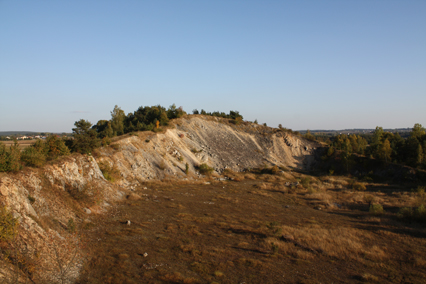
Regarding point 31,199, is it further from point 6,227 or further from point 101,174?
point 101,174

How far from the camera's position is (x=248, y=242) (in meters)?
14.0

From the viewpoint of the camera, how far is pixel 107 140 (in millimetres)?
29281

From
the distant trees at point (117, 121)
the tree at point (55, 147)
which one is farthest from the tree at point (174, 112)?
the tree at point (55, 147)

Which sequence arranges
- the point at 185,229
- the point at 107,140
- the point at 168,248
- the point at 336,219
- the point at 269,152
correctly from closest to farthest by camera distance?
the point at 168,248
the point at 185,229
the point at 336,219
the point at 107,140
the point at 269,152

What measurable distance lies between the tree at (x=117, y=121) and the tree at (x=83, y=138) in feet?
54.8

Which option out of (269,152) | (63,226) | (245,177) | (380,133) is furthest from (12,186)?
(380,133)

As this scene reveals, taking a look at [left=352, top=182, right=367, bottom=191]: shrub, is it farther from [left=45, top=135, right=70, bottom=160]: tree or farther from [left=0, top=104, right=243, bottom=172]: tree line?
[left=45, top=135, right=70, bottom=160]: tree

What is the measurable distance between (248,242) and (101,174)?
15.2 meters

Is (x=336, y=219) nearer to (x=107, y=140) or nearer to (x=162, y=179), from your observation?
(x=162, y=179)

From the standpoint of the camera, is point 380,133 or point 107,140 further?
point 380,133

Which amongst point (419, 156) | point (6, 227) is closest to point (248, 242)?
point (6, 227)

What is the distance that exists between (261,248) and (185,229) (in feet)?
16.2

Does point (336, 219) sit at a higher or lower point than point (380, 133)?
lower

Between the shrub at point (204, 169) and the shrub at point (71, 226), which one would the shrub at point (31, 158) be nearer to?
the shrub at point (71, 226)
